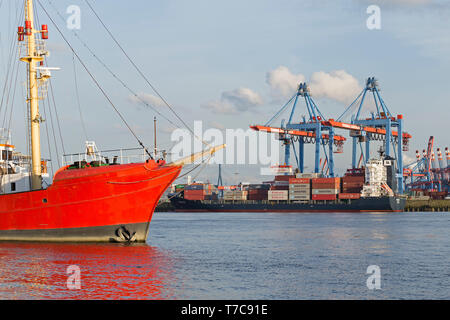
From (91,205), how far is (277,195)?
96.1 meters

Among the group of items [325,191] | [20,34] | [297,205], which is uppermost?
[20,34]

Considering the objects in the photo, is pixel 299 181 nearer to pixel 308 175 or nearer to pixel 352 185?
pixel 308 175

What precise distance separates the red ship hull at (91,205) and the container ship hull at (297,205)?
82.1 metres

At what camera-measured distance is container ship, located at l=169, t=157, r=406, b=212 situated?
110000mm

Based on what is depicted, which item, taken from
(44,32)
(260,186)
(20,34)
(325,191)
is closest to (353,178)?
(325,191)

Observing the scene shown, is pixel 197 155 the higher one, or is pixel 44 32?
pixel 44 32

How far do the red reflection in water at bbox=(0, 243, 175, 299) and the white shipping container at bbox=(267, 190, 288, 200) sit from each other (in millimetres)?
92495

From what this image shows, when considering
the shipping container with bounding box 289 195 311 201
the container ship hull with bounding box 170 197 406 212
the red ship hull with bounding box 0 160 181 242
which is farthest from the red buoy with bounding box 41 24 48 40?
the shipping container with bounding box 289 195 311 201

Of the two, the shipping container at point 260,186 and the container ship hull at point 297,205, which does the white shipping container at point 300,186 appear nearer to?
the container ship hull at point 297,205

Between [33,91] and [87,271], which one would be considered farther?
[33,91]

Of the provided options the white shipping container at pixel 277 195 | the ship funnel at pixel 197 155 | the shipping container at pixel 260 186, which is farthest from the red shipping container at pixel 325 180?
the ship funnel at pixel 197 155

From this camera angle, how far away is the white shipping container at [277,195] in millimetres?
123688

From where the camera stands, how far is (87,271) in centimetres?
2333
